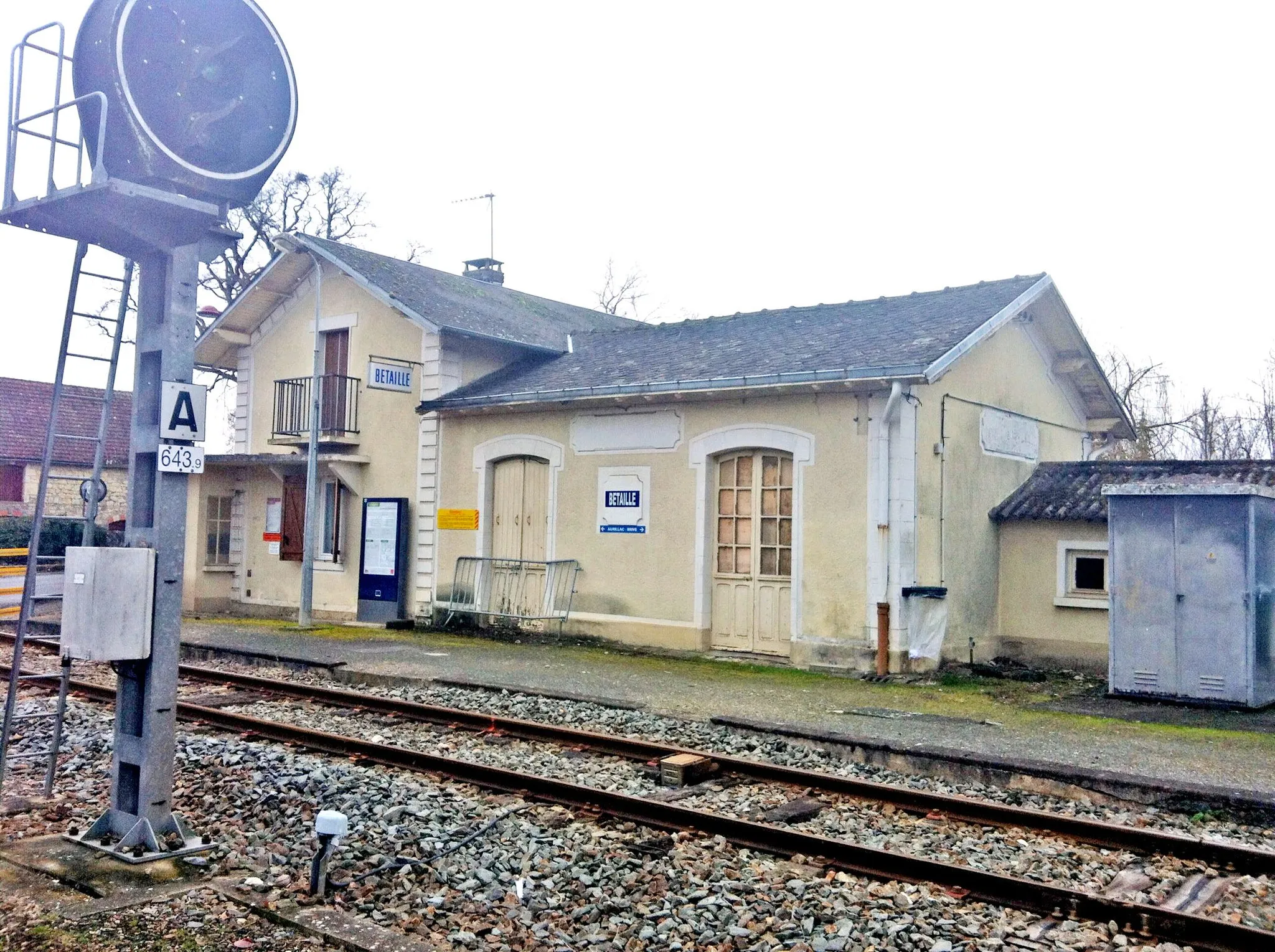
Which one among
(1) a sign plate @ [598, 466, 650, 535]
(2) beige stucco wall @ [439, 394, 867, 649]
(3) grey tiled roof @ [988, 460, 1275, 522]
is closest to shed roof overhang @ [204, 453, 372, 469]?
(2) beige stucco wall @ [439, 394, 867, 649]

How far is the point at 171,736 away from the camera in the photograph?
5762mm

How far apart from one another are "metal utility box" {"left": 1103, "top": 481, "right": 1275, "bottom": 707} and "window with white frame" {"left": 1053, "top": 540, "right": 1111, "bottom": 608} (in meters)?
1.98

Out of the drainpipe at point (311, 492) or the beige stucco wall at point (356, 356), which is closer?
the drainpipe at point (311, 492)

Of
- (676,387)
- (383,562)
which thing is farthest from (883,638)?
(383,562)

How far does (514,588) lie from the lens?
16.0 meters

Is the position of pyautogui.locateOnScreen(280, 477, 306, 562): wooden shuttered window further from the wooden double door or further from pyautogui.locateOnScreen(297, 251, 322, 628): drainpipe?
the wooden double door

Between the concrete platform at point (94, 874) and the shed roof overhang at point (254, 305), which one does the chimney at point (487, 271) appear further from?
the concrete platform at point (94, 874)

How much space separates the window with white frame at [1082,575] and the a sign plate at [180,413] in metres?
10.8

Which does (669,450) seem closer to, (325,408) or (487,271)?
(325,408)

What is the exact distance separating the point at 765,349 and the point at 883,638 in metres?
4.45

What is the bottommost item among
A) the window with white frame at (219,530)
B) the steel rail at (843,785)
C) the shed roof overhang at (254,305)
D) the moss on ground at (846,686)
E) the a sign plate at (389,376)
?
the steel rail at (843,785)

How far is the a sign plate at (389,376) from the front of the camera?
16.2 metres

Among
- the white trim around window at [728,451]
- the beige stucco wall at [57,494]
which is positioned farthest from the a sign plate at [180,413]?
the beige stucco wall at [57,494]

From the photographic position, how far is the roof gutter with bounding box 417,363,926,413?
12.3 metres
